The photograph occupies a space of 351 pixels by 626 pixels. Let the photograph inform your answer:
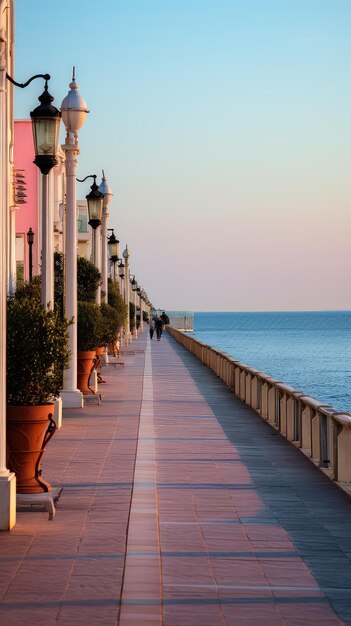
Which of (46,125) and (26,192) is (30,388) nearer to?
(46,125)

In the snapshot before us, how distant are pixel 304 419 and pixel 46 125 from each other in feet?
16.1

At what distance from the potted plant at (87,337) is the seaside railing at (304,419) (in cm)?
302

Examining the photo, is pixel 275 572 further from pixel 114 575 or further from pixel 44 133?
pixel 44 133

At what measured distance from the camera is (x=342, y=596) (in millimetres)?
6977

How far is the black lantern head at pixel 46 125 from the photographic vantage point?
13.0 m

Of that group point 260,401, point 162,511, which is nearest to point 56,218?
point 260,401

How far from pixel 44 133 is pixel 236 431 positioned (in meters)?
5.77

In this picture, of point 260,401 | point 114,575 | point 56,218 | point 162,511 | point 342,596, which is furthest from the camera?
point 56,218

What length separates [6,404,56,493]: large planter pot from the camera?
996cm

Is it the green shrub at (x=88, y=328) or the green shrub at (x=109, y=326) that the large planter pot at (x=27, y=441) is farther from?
the green shrub at (x=109, y=326)

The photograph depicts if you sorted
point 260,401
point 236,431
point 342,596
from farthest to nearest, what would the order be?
point 260,401 → point 236,431 → point 342,596

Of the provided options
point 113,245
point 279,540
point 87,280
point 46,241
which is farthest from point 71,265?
point 113,245

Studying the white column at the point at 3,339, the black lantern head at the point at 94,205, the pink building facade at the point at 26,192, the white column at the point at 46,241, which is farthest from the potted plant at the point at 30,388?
the pink building facade at the point at 26,192

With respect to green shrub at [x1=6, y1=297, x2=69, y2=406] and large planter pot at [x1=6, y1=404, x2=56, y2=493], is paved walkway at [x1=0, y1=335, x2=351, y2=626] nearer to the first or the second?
large planter pot at [x1=6, y1=404, x2=56, y2=493]
